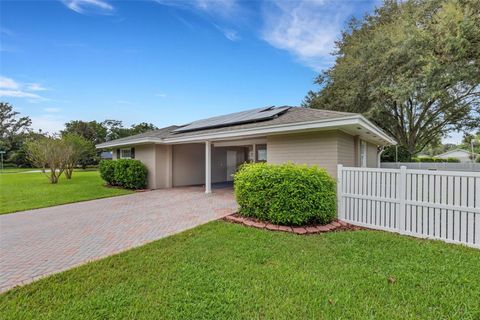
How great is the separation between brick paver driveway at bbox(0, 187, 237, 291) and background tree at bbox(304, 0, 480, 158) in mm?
13243

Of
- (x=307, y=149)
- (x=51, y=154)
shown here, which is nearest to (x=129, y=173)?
(x=51, y=154)

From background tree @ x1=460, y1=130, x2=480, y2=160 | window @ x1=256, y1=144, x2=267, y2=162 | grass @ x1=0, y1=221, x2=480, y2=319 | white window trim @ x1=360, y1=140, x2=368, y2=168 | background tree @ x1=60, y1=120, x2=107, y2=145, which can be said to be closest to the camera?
grass @ x1=0, y1=221, x2=480, y2=319

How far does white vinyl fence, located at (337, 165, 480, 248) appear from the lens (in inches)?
161

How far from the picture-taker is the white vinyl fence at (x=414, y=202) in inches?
161

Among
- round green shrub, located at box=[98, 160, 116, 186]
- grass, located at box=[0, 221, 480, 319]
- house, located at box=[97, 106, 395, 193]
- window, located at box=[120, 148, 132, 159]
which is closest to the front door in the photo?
house, located at box=[97, 106, 395, 193]

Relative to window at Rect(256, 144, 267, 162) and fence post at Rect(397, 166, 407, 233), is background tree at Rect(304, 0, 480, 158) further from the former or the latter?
fence post at Rect(397, 166, 407, 233)

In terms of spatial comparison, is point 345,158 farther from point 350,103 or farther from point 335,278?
point 350,103

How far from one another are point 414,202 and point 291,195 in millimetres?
2459

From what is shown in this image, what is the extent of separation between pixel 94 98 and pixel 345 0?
52.8 ft

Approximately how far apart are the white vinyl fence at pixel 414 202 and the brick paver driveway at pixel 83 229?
3.46 m

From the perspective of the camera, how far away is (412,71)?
13484mm

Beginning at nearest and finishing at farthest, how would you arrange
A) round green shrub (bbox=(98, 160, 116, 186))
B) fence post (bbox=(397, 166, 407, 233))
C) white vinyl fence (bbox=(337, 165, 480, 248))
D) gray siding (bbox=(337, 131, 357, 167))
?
white vinyl fence (bbox=(337, 165, 480, 248)) < fence post (bbox=(397, 166, 407, 233)) < gray siding (bbox=(337, 131, 357, 167)) < round green shrub (bbox=(98, 160, 116, 186))

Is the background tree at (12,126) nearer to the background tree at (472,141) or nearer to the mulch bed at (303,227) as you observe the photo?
the mulch bed at (303,227)

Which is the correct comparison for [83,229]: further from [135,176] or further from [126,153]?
[126,153]
